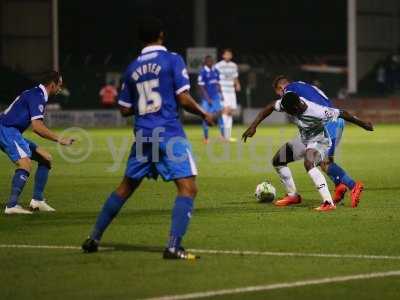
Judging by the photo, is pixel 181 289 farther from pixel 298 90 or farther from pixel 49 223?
pixel 298 90

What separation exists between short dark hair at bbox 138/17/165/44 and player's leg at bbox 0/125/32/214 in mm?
4322

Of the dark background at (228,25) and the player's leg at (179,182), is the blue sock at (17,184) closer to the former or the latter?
the player's leg at (179,182)

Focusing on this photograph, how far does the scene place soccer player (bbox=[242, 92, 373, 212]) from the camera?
44.7 feet

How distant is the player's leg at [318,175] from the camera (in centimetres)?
1375

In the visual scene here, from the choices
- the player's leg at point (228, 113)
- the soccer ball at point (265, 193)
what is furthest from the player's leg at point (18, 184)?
the player's leg at point (228, 113)

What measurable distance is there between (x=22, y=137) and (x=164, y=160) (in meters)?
4.45

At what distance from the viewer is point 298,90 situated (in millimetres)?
13961

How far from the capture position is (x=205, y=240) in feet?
36.7

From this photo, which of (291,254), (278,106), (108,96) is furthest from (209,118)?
(108,96)

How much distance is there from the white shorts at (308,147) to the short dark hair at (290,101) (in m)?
0.70

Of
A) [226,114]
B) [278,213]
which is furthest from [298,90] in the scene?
[226,114]

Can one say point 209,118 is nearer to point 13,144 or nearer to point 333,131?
point 13,144

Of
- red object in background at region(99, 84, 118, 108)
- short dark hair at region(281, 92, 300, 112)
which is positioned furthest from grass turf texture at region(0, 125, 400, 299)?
red object in background at region(99, 84, 118, 108)

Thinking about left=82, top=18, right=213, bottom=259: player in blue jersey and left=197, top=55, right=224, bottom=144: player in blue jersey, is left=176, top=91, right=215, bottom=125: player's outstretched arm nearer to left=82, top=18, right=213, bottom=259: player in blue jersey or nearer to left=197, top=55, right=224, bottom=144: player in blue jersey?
left=82, top=18, right=213, bottom=259: player in blue jersey
